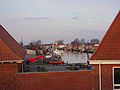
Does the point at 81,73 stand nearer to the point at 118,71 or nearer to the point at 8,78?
the point at 118,71

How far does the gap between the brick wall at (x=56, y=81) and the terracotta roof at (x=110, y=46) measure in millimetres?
1354

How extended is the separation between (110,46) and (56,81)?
396 centimetres

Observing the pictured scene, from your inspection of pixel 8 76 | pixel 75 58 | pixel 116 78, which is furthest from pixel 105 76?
pixel 75 58

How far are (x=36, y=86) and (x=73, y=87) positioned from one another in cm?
230

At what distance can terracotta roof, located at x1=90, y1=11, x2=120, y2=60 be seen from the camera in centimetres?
1009

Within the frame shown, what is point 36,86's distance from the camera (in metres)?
10.5

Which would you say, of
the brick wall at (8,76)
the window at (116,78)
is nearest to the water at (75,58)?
the window at (116,78)

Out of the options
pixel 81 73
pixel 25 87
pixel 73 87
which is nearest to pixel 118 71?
pixel 81 73

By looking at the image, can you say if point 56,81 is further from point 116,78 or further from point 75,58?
point 75,58

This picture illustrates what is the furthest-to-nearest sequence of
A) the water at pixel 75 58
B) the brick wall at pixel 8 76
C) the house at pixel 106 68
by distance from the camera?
the water at pixel 75 58 < the brick wall at pixel 8 76 < the house at pixel 106 68

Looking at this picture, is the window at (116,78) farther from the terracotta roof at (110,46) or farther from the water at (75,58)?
the water at (75,58)

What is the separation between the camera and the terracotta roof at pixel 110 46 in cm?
1009

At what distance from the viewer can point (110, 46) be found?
10453mm

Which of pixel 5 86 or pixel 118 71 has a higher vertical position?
pixel 118 71
